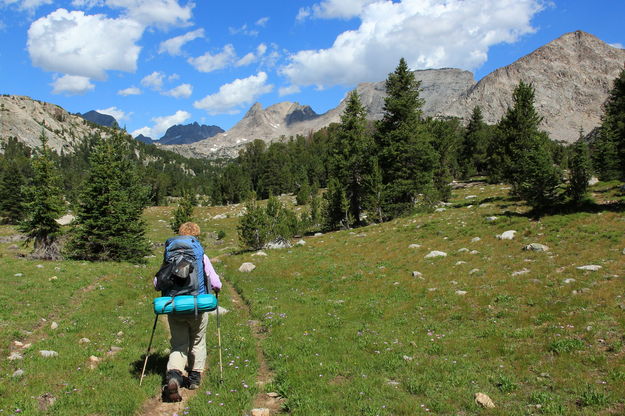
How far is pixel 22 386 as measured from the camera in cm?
758

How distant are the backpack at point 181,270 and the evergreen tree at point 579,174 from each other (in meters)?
28.4

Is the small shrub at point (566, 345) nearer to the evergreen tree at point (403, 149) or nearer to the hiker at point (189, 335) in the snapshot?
the hiker at point (189, 335)

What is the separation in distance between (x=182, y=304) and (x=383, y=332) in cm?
756

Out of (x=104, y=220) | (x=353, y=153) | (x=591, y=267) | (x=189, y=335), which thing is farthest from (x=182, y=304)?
(x=353, y=153)

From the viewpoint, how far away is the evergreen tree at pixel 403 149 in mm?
40812

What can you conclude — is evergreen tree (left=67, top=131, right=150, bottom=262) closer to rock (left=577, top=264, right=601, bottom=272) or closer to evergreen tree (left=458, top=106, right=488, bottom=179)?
rock (left=577, top=264, right=601, bottom=272)

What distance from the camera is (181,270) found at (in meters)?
7.85

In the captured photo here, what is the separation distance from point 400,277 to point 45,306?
16.8 meters

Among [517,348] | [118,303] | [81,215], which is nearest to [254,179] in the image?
[81,215]

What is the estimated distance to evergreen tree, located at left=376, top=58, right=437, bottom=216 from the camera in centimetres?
4081

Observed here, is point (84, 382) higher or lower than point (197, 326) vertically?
lower

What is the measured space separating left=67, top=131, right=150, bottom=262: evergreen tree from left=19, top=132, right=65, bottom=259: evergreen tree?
1.59 metres

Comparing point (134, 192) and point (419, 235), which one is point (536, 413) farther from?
point (134, 192)

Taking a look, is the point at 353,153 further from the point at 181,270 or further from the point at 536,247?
the point at 181,270
